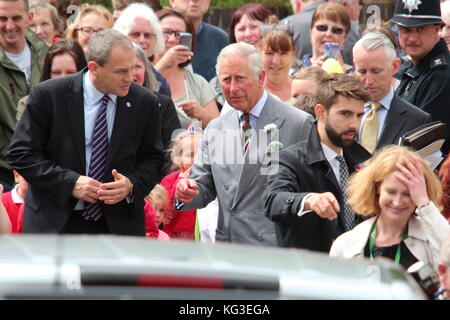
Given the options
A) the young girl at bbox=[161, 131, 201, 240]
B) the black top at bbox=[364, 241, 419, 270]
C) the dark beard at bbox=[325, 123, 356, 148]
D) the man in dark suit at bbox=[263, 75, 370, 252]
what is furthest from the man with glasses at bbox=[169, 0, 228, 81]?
the black top at bbox=[364, 241, 419, 270]

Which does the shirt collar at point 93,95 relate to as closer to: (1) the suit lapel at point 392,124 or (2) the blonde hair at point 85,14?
(1) the suit lapel at point 392,124

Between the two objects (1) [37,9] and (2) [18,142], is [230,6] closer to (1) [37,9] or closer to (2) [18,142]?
(1) [37,9]

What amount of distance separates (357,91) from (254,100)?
824mm

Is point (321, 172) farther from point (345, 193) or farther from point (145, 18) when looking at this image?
point (145, 18)

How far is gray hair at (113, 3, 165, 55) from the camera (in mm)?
10867

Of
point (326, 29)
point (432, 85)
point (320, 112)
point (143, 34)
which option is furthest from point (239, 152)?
point (326, 29)

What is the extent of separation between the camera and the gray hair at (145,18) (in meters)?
10.9

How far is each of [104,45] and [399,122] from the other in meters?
2.18

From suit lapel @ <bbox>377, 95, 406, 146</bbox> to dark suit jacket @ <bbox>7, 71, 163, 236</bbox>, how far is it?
171 cm

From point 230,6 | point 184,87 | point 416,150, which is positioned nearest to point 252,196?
point 416,150

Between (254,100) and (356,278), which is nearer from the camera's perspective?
(356,278)

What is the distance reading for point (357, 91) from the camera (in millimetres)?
7844

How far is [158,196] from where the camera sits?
30.4ft
